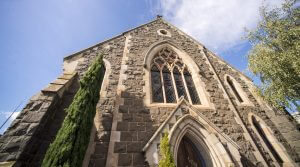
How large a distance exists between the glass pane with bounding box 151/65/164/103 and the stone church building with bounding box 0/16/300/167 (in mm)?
48

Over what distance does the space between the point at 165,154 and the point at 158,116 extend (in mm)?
1591

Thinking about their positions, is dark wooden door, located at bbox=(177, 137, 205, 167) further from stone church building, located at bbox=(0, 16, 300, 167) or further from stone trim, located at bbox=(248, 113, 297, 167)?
stone trim, located at bbox=(248, 113, 297, 167)

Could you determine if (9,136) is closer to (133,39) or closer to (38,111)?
(38,111)

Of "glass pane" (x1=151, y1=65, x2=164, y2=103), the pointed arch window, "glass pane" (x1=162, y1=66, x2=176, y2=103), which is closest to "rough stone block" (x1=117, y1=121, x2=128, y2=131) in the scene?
"glass pane" (x1=151, y1=65, x2=164, y2=103)

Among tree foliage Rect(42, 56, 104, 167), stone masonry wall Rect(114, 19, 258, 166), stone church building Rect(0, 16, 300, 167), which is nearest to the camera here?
tree foliage Rect(42, 56, 104, 167)

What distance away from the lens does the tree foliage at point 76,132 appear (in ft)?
9.35

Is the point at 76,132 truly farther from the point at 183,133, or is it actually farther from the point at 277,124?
the point at 277,124

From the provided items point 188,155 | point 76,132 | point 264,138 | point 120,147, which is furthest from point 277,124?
point 76,132

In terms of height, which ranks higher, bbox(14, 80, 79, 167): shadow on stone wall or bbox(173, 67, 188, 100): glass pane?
bbox(173, 67, 188, 100): glass pane

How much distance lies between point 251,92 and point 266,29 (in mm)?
4214

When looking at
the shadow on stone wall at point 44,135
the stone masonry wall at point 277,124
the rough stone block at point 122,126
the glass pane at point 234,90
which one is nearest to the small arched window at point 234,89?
the glass pane at point 234,90

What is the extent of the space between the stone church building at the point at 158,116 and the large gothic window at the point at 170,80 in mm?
47

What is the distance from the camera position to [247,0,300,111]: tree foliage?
6160 millimetres

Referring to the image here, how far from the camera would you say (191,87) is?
684 centimetres
